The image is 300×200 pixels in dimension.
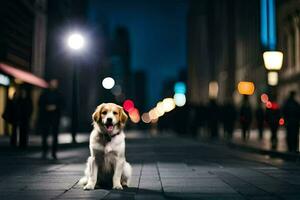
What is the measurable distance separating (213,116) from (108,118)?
26.5 m

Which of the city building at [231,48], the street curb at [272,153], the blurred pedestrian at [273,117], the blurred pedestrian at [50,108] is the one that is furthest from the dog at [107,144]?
the city building at [231,48]

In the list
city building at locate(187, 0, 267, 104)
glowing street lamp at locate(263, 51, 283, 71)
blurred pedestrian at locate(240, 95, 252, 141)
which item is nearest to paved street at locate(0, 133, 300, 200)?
glowing street lamp at locate(263, 51, 283, 71)

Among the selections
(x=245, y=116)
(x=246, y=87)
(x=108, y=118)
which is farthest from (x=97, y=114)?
(x=246, y=87)

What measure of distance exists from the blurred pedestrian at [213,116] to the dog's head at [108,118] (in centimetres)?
2557

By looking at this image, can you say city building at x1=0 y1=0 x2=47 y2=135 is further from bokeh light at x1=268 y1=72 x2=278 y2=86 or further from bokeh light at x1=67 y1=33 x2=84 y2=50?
bokeh light at x1=268 y1=72 x2=278 y2=86

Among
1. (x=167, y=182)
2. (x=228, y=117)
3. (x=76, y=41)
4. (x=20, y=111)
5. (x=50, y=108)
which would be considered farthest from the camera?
(x=228, y=117)

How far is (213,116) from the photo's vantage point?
1345 inches

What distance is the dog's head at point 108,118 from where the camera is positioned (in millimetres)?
7969

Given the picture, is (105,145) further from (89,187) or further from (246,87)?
(246,87)

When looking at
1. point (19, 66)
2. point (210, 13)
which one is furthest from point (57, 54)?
point (210, 13)

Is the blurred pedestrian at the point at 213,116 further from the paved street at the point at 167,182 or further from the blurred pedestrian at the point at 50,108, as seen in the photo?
the paved street at the point at 167,182

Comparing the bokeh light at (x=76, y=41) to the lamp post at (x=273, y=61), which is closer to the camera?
the lamp post at (x=273, y=61)

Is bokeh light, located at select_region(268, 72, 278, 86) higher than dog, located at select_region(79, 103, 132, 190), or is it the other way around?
bokeh light, located at select_region(268, 72, 278, 86)

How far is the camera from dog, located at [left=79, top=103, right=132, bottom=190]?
798cm
